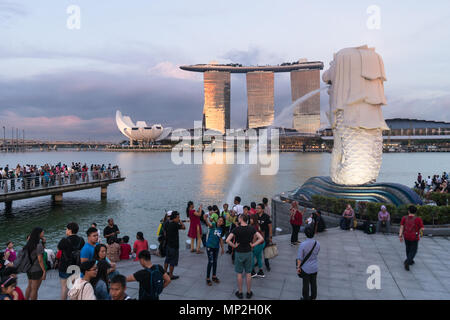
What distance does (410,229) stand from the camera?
6.44 m

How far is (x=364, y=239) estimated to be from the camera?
9086 mm

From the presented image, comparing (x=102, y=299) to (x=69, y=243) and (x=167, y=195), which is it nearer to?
(x=69, y=243)

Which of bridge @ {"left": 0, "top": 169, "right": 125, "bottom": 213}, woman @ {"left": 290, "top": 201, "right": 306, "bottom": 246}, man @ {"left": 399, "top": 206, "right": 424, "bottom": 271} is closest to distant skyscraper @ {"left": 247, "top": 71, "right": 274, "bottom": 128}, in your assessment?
bridge @ {"left": 0, "top": 169, "right": 125, "bottom": 213}

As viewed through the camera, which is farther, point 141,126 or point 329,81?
point 141,126

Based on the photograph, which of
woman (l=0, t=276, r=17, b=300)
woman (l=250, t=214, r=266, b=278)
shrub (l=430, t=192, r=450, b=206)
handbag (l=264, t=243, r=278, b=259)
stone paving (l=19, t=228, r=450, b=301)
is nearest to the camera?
woman (l=0, t=276, r=17, b=300)

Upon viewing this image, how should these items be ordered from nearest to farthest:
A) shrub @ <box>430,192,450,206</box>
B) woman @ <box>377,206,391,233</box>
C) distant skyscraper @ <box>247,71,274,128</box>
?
woman @ <box>377,206,391,233</box> → shrub @ <box>430,192,450,206</box> → distant skyscraper @ <box>247,71,274,128</box>

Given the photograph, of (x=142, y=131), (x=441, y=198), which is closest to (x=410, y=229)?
(x=441, y=198)

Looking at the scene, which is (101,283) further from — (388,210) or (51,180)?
(51,180)

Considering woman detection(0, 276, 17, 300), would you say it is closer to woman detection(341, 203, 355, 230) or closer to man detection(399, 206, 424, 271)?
man detection(399, 206, 424, 271)

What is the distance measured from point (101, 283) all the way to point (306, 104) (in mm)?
171681

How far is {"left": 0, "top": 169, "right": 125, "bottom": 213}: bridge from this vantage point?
53.0ft

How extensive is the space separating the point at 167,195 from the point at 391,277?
2053 cm

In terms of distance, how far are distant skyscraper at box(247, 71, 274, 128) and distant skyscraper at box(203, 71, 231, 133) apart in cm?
1296
